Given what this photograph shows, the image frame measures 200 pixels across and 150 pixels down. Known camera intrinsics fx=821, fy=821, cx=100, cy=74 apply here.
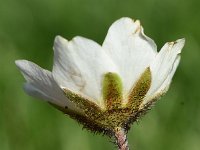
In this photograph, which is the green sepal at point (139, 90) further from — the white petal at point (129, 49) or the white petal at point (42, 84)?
the white petal at point (42, 84)

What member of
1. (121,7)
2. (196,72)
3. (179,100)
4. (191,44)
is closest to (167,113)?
(179,100)

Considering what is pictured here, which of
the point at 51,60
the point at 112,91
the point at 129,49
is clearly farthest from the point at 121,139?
the point at 51,60

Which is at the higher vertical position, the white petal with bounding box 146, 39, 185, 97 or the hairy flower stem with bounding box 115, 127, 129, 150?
the white petal with bounding box 146, 39, 185, 97

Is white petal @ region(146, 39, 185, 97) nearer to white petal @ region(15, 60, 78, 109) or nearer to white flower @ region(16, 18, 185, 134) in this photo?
white flower @ region(16, 18, 185, 134)

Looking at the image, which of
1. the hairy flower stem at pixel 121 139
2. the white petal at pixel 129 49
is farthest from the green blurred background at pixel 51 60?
the white petal at pixel 129 49

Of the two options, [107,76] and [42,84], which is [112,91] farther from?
[42,84]

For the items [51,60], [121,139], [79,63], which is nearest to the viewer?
[79,63]

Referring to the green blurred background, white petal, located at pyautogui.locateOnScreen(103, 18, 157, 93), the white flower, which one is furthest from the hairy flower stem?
the green blurred background
